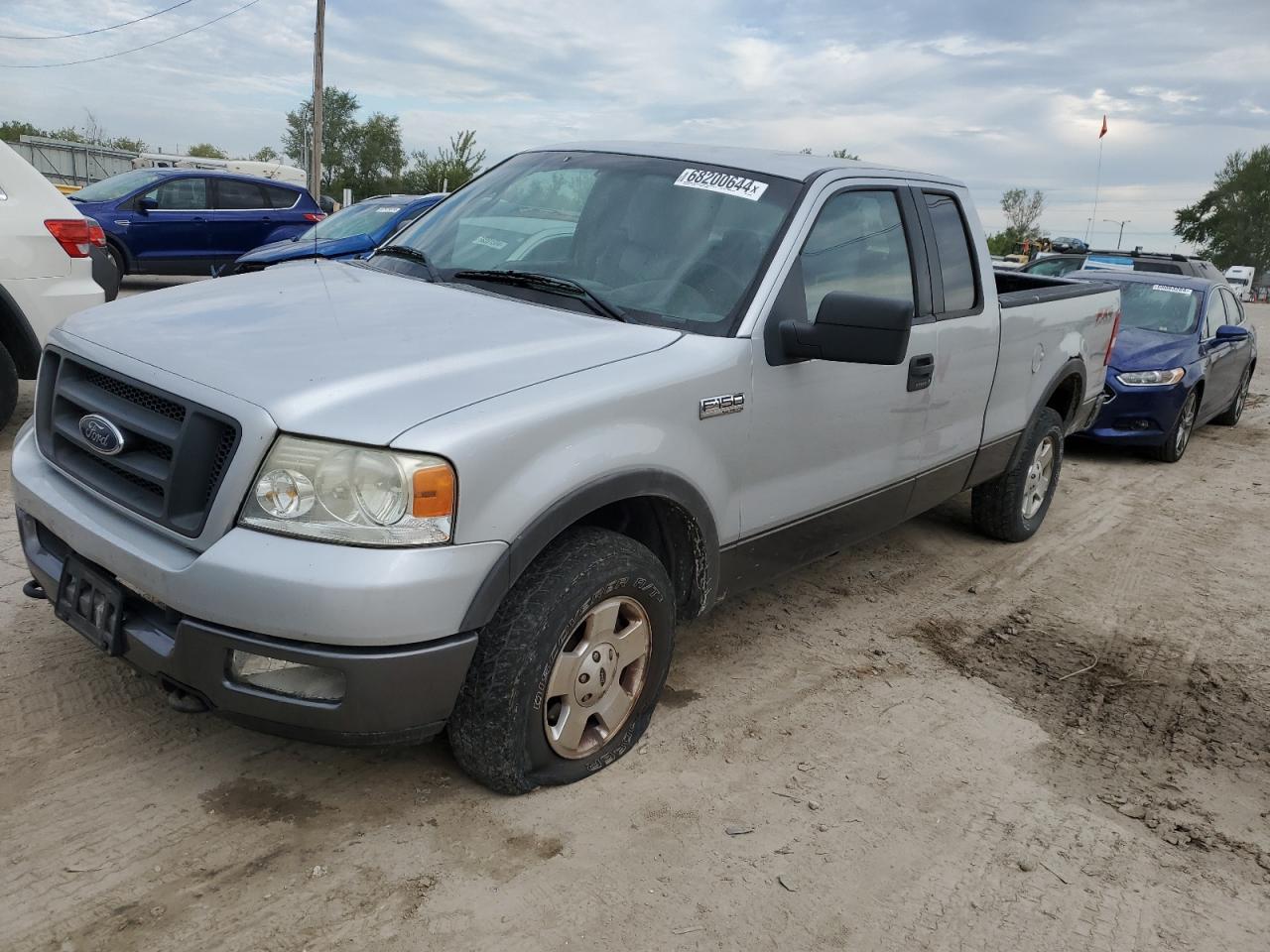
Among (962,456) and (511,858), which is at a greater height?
(962,456)

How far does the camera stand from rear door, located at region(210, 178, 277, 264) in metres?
14.2

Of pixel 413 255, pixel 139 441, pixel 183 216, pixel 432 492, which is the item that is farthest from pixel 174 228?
pixel 432 492

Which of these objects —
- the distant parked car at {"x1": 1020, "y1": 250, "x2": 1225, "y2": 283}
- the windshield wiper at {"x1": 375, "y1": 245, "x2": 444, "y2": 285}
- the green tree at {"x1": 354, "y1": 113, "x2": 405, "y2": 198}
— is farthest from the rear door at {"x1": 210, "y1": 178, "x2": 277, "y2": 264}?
the green tree at {"x1": 354, "y1": 113, "x2": 405, "y2": 198}

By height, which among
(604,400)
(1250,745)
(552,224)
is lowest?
(1250,745)

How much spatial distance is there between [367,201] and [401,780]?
10.8 meters

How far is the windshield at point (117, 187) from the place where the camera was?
13703 mm

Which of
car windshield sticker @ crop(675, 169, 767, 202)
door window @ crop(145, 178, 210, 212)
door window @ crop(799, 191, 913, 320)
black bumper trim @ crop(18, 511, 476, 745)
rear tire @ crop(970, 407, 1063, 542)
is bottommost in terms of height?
rear tire @ crop(970, 407, 1063, 542)

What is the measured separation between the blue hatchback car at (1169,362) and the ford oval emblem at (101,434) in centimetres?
743

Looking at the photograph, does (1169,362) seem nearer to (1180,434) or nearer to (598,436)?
(1180,434)

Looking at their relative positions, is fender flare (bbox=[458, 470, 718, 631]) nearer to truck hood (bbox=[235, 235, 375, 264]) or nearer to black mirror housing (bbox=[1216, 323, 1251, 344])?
black mirror housing (bbox=[1216, 323, 1251, 344])

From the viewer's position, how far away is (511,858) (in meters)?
2.78

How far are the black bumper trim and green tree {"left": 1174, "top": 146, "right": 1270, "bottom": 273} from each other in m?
115

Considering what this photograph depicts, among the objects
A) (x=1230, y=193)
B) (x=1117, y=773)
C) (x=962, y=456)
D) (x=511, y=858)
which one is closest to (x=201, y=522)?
(x=511, y=858)

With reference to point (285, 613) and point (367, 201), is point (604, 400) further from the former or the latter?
point (367, 201)
